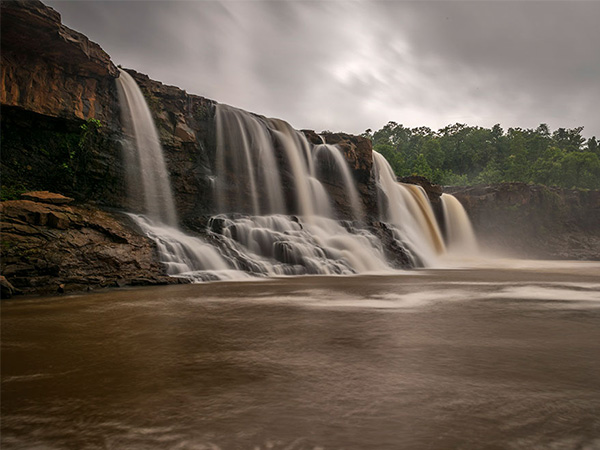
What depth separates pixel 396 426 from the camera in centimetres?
162

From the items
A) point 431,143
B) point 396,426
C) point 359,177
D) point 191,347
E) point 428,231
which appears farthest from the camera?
point 431,143

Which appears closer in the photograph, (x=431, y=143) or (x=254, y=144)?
(x=254, y=144)

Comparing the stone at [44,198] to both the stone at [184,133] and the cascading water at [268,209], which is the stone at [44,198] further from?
the stone at [184,133]

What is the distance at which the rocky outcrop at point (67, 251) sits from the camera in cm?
737

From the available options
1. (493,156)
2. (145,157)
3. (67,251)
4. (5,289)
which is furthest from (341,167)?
(493,156)

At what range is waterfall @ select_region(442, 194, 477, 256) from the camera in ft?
84.7

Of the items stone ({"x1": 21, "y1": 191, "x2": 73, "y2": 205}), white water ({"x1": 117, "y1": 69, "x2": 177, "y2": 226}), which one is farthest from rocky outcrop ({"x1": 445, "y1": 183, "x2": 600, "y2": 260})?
stone ({"x1": 21, "y1": 191, "x2": 73, "y2": 205})

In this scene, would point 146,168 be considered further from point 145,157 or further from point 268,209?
point 268,209

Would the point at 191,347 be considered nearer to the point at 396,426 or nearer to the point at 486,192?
the point at 396,426

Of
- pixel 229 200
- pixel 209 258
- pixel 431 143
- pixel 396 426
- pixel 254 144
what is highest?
pixel 431 143

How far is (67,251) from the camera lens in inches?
320

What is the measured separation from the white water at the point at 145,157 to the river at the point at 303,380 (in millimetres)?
9304

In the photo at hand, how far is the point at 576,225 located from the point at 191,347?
36.9 metres

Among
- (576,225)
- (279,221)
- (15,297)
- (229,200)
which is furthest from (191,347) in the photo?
(576,225)
